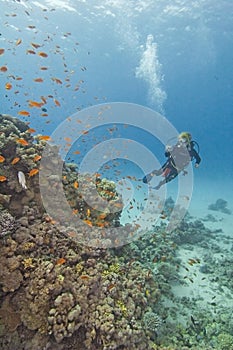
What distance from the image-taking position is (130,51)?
4497 cm

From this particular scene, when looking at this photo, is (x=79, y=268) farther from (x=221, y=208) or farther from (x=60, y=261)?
(x=221, y=208)

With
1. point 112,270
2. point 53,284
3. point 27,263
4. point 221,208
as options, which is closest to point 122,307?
point 112,270

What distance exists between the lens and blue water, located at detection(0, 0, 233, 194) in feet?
91.1

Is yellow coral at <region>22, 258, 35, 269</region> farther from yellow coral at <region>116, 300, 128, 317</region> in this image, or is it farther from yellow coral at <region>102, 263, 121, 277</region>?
yellow coral at <region>116, 300, 128, 317</region>

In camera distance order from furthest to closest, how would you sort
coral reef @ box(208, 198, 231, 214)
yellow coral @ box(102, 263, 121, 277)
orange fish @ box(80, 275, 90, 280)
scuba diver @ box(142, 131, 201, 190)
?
coral reef @ box(208, 198, 231, 214) → scuba diver @ box(142, 131, 201, 190) → yellow coral @ box(102, 263, 121, 277) → orange fish @ box(80, 275, 90, 280)

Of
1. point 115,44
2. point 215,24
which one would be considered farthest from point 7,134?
point 115,44

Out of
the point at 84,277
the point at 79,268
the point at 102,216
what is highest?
the point at 102,216

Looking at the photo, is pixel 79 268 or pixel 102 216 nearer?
pixel 79 268

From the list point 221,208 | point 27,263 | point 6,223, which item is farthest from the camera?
point 221,208

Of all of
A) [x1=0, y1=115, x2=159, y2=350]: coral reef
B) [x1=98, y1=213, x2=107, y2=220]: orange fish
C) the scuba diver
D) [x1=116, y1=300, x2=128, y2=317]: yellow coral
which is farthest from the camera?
the scuba diver

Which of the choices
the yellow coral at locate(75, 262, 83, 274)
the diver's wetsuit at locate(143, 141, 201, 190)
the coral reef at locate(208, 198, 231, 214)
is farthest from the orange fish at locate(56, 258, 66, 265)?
the coral reef at locate(208, 198, 231, 214)

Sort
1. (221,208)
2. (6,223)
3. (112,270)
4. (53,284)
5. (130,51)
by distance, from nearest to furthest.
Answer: (53,284), (6,223), (112,270), (221,208), (130,51)

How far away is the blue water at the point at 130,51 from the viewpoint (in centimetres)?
2777

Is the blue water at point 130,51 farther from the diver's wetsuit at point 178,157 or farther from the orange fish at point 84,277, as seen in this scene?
the orange fish at point 84,277
